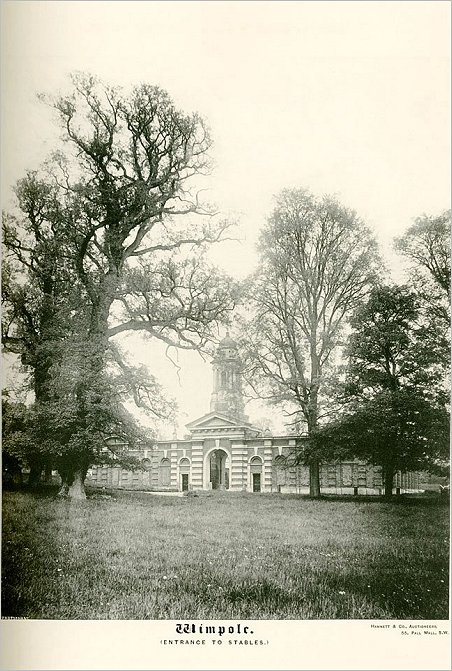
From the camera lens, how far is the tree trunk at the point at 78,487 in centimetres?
299

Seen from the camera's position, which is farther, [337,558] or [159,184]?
[159,184]

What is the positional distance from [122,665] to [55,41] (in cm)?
291

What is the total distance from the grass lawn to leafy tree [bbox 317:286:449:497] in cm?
24

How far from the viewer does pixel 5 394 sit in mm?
2953

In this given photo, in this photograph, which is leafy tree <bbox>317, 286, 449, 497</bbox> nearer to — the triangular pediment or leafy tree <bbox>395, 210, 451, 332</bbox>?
leafy tree <bbox>395, 210, 451, 332</bbox>

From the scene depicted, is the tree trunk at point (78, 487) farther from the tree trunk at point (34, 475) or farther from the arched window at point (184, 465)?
the arched window at point (184, 465)

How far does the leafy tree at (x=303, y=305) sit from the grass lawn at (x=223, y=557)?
29cm

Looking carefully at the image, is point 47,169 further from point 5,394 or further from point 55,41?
point 5,394

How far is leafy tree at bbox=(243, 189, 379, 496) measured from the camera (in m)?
3.05

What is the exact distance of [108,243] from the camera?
311 centimetres

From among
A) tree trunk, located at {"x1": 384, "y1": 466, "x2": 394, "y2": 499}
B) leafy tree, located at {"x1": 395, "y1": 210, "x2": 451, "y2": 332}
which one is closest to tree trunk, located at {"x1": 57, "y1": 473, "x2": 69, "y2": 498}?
tree trunk, located at {"x1": 384, "y1": 466, "x2": 394, "y2": 499}

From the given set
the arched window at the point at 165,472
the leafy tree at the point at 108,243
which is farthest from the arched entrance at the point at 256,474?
the leafy tree at the point at 108,243

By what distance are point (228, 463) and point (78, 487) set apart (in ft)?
2.43

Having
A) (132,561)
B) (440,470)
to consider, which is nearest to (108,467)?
(132,561)
